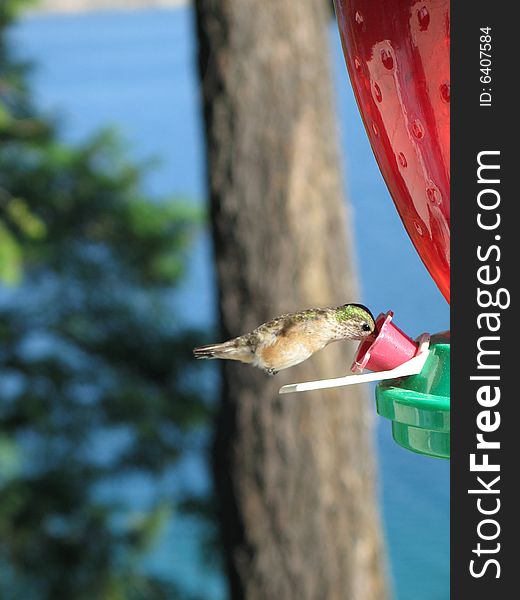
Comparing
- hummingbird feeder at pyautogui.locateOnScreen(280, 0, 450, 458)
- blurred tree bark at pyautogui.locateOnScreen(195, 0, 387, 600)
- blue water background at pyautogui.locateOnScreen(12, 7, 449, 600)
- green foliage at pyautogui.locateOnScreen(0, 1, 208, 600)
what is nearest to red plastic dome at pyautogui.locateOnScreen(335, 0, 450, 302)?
hummingbird feeder at pyautogui.locateOnScreen(280, 0, 450, 458)

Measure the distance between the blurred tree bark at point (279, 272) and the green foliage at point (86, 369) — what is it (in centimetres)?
124

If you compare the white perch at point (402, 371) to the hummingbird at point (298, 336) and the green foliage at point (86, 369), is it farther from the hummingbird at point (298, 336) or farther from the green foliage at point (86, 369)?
the green foliage at point (86, 369)

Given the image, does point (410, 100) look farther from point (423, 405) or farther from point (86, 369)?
point (86, 369)

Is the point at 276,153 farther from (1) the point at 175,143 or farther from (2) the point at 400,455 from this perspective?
(1) the point at 175,143

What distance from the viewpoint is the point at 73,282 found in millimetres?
3666

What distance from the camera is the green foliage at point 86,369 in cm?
343

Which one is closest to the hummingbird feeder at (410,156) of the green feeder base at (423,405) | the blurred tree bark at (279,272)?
the green feeder base at (423,405)

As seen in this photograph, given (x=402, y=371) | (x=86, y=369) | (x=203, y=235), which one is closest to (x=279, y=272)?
(x=203, y=235)

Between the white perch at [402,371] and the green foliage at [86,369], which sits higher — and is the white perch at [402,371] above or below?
above

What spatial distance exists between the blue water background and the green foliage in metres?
0.11

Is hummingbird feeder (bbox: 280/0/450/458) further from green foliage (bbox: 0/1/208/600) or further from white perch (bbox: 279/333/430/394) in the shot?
green foliage (bbox: 0/1/208/600)

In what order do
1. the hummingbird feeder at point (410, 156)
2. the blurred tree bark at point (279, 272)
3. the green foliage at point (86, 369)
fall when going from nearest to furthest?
1. the hummingbird feeder at point (410, 156)
2. the blurred tree bark at point (279, 272)
3. the green foliage at point (86, 369)

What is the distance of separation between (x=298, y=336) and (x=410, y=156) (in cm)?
18

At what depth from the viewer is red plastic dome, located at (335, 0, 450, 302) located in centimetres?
68
